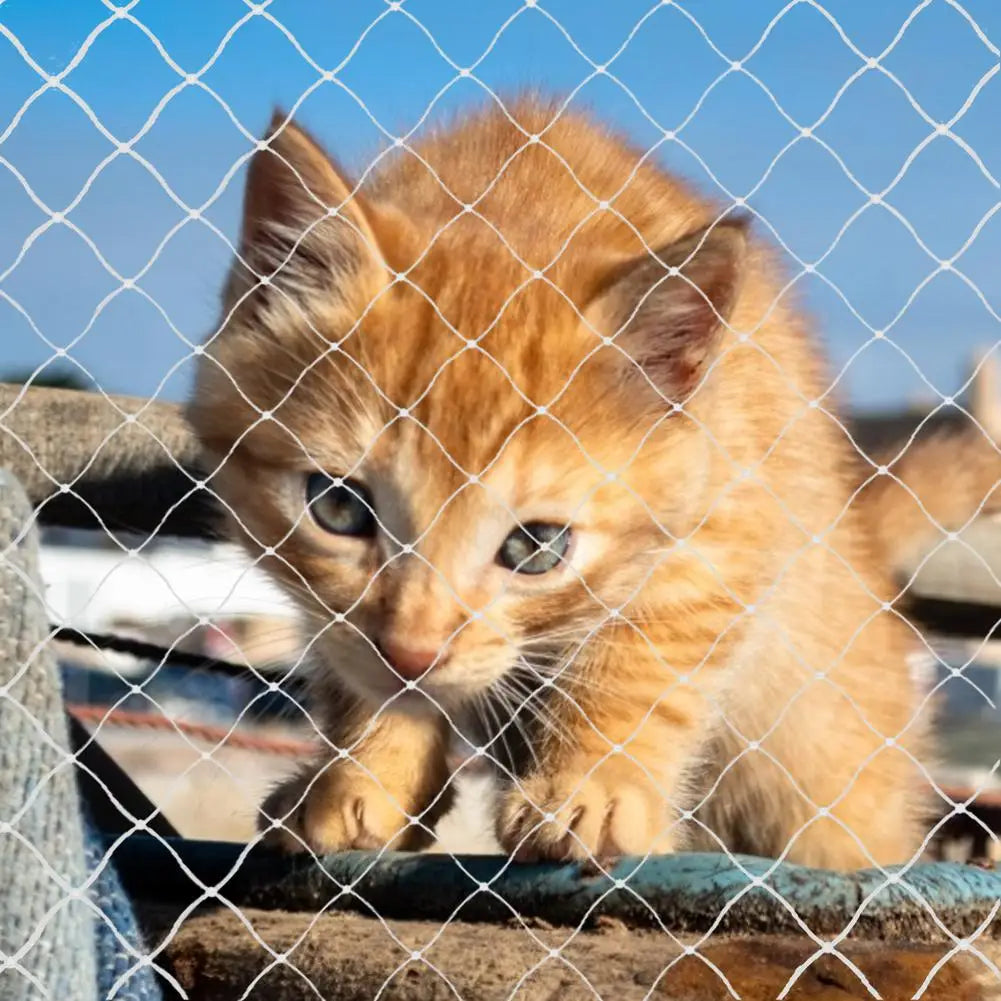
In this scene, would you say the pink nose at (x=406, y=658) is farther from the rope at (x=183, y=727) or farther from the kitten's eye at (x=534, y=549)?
the rope at (x=183, y=727)

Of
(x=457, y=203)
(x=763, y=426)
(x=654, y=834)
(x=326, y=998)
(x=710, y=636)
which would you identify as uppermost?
(x=457, y=203)

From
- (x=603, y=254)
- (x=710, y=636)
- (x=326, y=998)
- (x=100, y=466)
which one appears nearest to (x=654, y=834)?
(x=710, y=636)

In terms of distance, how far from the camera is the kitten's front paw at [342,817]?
1.12 metres

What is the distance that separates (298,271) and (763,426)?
44 centimetres

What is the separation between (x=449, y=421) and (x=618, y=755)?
0.34 m

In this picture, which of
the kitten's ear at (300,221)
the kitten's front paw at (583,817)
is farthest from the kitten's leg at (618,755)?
the kitten's ear at (300,221)

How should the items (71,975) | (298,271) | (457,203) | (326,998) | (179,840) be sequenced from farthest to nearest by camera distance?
1. (457,203)
2. (298,271)
3. (179,840)
4. (326,998)
5. (71,975)

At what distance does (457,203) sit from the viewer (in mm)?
1266

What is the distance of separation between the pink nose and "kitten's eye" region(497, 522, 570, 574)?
9cm

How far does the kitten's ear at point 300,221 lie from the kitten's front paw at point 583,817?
44cm

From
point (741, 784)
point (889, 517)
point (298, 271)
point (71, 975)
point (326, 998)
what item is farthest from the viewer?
point (889, 517)

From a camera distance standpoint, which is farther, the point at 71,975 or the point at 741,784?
the point at 741,784

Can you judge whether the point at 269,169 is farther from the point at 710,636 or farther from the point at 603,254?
the point at 710,636

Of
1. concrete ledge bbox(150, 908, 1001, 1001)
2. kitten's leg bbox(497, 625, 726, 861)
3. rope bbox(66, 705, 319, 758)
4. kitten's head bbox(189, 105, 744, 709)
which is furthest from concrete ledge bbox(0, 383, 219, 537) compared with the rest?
concrete ledge bbox(150, 908, 1001, 1001)
